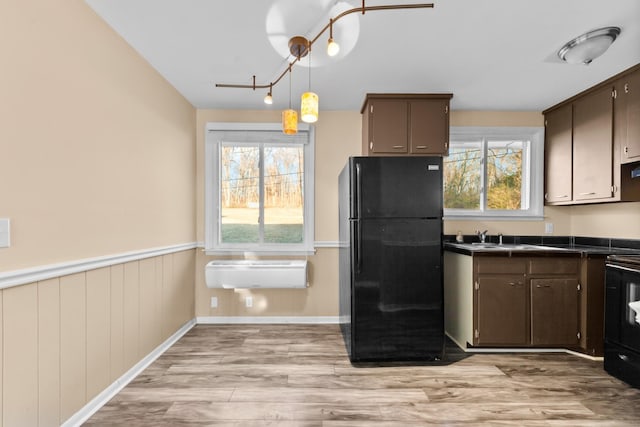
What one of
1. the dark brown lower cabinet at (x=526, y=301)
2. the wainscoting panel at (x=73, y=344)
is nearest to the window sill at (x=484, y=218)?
the dark brown lower cabinet at (x=526, y=301)

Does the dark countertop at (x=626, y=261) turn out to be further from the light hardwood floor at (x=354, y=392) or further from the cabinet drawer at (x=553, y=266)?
the light hardwood floor at (x=354, y=392)

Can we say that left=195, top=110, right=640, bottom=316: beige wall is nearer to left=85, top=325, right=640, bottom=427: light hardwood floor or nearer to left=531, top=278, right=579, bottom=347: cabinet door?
left=85, top=325, right=640, bottom=427: light hardwood floor

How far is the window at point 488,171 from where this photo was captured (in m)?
3.43

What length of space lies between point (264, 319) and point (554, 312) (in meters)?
2.76

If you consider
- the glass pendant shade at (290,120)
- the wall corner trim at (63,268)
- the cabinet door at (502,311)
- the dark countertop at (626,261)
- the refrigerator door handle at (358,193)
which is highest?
the glass pendant shade at (290,120)

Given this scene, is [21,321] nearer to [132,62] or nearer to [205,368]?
[205,368]

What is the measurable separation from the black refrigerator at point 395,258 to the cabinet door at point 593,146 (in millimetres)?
1511

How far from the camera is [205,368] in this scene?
7.95 ft

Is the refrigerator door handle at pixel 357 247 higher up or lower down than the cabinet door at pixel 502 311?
higher up

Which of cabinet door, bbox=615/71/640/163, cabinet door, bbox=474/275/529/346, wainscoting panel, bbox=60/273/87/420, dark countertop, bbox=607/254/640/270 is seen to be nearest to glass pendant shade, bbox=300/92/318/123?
wainscoting panel, bbox=60/273/87/420

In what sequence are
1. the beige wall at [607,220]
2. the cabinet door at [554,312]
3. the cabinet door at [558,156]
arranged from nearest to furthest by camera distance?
1. the cabinet door at [554,312]
2. the beige wall at [607,220]
3. the cabinet door at [558,156]

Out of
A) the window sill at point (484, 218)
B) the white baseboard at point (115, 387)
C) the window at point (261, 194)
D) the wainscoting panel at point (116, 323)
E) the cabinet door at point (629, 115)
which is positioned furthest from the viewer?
the window at point (261, 194)

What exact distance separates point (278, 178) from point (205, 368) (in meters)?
2.00

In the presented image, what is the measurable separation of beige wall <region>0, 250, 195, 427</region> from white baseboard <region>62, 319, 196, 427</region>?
0.03 metres
